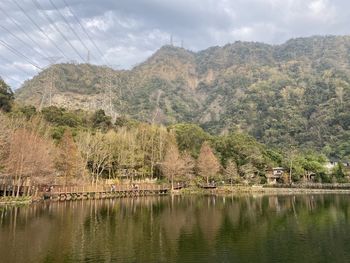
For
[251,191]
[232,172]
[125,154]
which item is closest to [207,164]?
[232,172]

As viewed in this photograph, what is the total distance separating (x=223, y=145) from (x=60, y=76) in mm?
120994

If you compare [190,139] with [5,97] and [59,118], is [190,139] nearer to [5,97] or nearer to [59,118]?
[59,118]

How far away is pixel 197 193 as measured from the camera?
78.7 metres

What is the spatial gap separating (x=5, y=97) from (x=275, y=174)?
69977 millimetres

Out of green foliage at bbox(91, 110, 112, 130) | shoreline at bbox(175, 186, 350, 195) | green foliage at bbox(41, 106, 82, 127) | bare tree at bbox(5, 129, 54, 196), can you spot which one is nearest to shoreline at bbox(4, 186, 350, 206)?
shoreline at bbox(175, 186, 350, 195)

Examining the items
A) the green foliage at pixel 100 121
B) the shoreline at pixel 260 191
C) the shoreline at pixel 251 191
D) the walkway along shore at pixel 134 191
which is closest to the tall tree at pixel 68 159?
the walkway along shore at pixel 134 191

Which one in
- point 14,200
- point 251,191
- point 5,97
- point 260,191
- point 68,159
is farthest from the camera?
point 5,97

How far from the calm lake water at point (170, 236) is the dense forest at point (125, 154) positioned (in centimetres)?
1279

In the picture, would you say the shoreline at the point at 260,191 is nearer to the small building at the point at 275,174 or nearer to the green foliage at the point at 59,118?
the small building at the point at 275,174

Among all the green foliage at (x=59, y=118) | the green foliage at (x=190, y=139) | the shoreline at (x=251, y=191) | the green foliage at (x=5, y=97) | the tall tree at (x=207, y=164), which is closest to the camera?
the shoreline at (x=251, y=191)

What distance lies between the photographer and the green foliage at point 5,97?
8800 centimetres

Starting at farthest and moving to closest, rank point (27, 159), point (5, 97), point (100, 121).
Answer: point (100, 121) → point (5, 97) → point (27, 159)

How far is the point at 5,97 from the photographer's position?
89.0 m

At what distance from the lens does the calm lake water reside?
74.4ft
